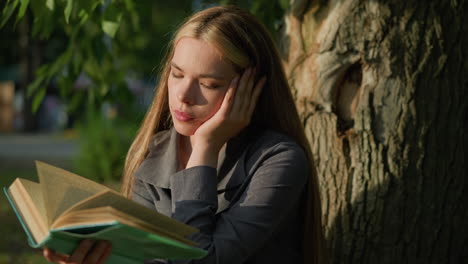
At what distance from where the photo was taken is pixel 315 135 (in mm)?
3021

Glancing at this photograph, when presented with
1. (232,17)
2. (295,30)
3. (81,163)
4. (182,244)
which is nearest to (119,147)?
(81,163)

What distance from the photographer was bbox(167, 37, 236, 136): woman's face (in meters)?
2.21

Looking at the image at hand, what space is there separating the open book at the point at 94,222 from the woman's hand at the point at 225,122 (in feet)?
A: 1.53

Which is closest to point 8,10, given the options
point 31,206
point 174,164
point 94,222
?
point 174,164

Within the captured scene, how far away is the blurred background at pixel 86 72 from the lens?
3480 millimetres

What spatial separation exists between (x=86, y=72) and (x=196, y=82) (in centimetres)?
223

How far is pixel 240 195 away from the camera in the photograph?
7.33 ft

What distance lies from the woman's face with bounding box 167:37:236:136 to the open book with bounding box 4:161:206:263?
0.50m

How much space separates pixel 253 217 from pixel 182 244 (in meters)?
0.47

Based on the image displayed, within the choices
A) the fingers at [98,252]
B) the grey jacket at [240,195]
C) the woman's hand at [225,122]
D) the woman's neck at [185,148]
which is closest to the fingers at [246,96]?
the woman's hand at [225,122]

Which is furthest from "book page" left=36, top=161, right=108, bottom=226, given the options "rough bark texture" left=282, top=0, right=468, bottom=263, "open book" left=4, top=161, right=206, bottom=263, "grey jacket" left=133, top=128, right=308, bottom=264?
"rough bark texture" left=282, top=0, right=468, bottom=263

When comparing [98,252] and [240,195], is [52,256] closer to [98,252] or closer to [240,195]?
[98,252]

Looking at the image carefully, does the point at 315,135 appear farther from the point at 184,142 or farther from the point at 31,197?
the point at 31,197

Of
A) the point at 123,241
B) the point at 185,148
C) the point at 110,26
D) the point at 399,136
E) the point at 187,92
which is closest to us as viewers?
the point at 123,241
